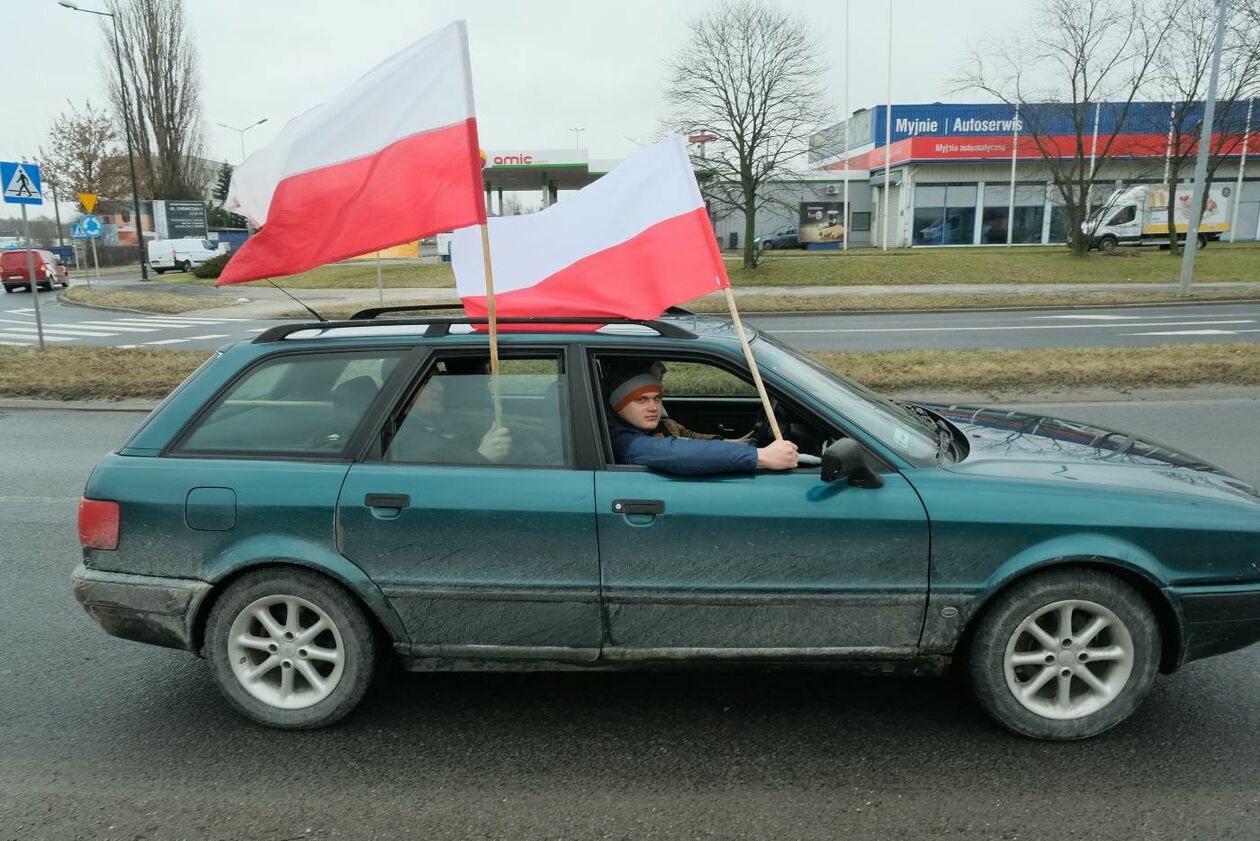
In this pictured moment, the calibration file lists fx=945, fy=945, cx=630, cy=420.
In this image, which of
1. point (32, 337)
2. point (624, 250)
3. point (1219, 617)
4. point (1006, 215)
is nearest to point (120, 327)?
point (32, 337)

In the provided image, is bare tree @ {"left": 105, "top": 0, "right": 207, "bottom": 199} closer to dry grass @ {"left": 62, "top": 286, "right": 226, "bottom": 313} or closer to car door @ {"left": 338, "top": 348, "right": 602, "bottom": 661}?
dry grass @ {"left": 62, "top": 286, "right": 226, "bottom": 313}

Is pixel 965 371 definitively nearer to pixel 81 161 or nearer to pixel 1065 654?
pixel 1065 654

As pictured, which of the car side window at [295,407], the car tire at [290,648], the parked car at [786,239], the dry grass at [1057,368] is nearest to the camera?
the car tire at [290,648]

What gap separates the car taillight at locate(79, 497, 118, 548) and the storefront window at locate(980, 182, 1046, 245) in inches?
2112

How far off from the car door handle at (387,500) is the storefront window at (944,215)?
52799mm

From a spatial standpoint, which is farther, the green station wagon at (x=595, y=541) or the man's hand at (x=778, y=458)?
the man's hand at (x=778, y=458)

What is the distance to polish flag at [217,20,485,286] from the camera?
3.95 meters

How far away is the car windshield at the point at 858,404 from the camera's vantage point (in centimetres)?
353

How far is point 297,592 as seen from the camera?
11.4ft

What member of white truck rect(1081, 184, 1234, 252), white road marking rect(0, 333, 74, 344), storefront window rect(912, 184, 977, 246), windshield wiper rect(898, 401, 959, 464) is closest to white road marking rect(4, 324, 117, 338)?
white road marking rect(0, 333, 74, 344)

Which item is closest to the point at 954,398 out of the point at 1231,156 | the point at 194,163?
the point at 1231,156

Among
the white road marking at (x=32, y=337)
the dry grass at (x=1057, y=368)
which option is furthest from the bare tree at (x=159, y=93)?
the dry grass at (x=1057, y=368)

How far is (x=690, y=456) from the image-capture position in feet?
11.1

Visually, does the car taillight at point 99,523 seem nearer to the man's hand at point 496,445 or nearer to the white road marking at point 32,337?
the man's hand at point 496,445
